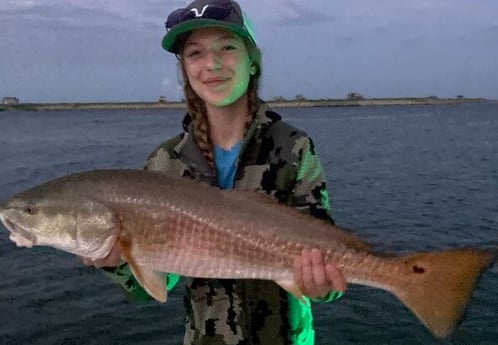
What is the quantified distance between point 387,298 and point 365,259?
29.9ft

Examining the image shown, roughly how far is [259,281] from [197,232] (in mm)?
626

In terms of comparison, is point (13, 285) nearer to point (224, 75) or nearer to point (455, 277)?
point (224, 75)

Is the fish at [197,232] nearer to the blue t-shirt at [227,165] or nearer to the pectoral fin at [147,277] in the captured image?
the pectoral fin at [147,277]

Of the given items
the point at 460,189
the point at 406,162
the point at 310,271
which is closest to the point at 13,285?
the point at 310,271

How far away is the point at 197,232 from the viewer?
12.8ft

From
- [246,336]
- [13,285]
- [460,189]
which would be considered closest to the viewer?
[246,336]

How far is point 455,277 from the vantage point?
11.6 feet

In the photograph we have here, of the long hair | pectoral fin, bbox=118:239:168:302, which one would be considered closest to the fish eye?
pectoral fin, bbox=118:239:168:302

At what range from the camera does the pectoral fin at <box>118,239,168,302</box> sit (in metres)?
3.90

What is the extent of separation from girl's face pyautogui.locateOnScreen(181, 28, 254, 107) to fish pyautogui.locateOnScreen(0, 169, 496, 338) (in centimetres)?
69

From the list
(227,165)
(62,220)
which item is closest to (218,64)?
(227,165)

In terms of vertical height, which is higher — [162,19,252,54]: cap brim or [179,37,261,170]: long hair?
[162,19,252,54]: cap brim

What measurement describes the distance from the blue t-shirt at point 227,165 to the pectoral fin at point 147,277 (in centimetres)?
80

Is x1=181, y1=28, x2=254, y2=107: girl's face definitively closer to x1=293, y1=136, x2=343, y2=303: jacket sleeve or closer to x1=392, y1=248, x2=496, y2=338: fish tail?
x1=293, y1=136, x2=343, y2=303: jacket sleeve
